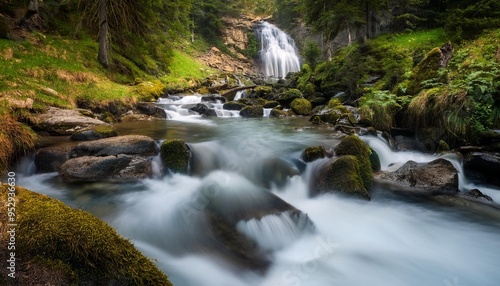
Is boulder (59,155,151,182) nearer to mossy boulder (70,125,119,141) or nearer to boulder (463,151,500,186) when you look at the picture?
mossy boulder (70,125,119,141)

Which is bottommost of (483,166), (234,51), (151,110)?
(483,166)

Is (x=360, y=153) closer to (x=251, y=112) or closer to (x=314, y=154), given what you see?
(x=314, y=154)

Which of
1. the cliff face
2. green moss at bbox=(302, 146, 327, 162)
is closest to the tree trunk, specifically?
green moss at bbox=(302, 146, 327, 162)

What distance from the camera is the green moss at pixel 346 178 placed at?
555 centimetres

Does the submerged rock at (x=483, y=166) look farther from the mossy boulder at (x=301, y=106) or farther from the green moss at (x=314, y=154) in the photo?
the mossy boulder at (x=301, y=106)

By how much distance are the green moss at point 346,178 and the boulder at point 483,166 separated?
2689 mm

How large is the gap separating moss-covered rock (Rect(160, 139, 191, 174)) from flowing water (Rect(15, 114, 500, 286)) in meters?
0.26

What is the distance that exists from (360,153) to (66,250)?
5860 millimetres

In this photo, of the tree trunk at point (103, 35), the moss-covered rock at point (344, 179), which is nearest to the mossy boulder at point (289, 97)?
the tree trunk at point (103, 35)

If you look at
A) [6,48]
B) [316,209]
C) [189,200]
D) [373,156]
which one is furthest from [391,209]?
[6,48]

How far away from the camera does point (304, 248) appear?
13.7ft

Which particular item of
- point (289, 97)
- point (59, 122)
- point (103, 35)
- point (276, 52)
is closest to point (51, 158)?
point (59, 122)

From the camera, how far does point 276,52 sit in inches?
1683

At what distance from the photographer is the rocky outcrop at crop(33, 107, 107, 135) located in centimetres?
787
